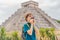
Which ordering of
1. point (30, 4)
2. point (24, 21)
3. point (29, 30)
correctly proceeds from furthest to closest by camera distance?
point (30, 4)
point (24, 21)
point (29, 30)

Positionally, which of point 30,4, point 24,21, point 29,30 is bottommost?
point 24,21

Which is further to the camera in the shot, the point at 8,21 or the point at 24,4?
the point at 24,4

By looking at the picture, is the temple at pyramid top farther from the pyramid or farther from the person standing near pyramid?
the person standing near pyramid

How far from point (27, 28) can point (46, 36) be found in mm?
12646

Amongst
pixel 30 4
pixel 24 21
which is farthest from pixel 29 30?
pixel 30 4

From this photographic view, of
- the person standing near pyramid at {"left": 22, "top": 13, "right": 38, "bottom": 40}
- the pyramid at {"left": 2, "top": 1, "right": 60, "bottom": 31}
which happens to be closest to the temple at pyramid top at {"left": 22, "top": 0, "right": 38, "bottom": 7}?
the pyramid at {"left": 2, "top": 1, "right": 60, "bottom": 31}

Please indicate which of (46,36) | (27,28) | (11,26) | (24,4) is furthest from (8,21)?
(27,28)

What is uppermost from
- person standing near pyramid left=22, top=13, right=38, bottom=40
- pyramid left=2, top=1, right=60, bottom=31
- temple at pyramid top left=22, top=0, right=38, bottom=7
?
person standing near pyramid left=22, top=13, right=38, bottom=40

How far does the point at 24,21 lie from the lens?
111 feet

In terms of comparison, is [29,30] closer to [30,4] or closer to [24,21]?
[24,21]

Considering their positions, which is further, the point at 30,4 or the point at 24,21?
the point at 30,4

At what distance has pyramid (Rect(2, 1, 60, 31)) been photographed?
3303 cm

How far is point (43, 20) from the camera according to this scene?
3647cm

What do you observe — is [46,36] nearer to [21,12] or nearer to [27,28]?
[27,28]
